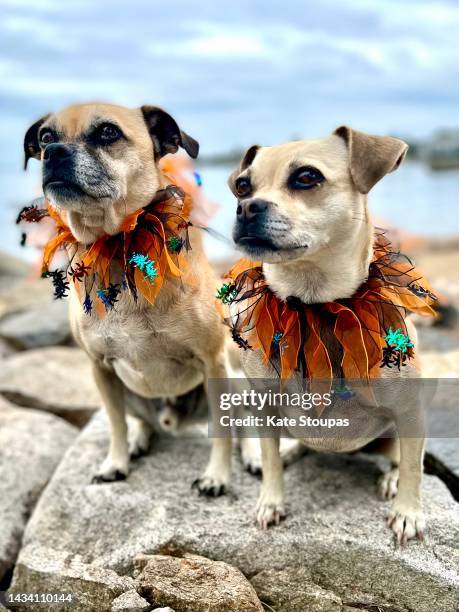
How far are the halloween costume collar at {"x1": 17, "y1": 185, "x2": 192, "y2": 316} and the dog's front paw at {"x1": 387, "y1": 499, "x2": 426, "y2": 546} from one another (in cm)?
160

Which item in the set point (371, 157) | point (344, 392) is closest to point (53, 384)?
point (344, 392)

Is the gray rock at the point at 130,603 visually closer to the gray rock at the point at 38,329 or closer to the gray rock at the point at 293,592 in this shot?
the gray rock at the point at 293,592

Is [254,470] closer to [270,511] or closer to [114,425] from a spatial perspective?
[270,511]

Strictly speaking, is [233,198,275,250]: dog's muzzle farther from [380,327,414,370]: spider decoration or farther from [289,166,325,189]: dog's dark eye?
[380,327,414,370]: spider decoration

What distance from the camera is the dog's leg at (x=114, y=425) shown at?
406cm

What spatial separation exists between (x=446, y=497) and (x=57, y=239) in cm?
249

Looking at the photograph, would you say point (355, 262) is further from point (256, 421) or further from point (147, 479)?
point (147, 479)

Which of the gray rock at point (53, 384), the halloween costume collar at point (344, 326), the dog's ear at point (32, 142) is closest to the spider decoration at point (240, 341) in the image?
the halloween costume collar at point (344, 326)

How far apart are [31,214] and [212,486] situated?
1.80m

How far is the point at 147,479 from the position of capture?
405cm

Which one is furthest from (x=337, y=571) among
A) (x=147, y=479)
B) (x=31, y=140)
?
(x=31, y=140)

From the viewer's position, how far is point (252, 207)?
2826 millimetres

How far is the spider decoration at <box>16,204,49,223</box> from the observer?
12.4 feet

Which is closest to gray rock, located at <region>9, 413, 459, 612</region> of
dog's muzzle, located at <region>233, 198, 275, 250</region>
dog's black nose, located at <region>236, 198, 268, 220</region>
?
dog's muzzle, located at <region>233, 198, 275, 250</region>
